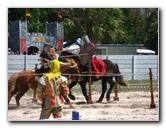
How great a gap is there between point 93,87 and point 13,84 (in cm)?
461

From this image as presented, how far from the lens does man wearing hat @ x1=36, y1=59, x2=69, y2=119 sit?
244 inches

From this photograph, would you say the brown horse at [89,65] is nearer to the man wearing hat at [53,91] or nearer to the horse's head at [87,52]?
the horse's head at [87,52]

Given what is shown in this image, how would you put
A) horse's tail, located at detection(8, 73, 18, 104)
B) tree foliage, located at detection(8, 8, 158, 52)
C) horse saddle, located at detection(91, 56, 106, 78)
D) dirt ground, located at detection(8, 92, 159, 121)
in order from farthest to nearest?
tree foliage, located at detection(8, 8, 158, 52)
horse saddle, located at detection(91, 56, 106, 78)
horse's tail, located at detection(8, 73, 18, 104)
dirt ground, located at detection(8, 92, 159, 121)

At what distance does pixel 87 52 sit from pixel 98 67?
0.47 metres

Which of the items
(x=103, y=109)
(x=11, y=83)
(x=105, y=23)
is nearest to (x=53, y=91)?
(x=11, y=83)

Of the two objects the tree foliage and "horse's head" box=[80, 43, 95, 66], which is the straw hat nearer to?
the tree foliage

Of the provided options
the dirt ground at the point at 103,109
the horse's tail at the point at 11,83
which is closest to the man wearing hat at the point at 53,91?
the dirt ground at the point at 103,109

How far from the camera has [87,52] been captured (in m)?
10.3

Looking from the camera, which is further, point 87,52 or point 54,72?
point 87,52

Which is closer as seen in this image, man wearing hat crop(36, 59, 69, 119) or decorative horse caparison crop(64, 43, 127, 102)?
man wearing hat crop(36, 59, 69, 119)

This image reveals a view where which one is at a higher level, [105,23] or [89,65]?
[105,23]

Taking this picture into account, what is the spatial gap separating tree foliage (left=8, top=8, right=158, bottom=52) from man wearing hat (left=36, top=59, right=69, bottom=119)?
10.6ft

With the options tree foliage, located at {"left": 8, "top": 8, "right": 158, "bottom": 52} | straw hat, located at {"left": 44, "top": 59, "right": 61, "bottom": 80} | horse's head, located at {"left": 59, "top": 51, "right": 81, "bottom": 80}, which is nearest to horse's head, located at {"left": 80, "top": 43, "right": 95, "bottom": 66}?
horse's head, located at {"left": 59, "top": 51, "right": 81, "bottom": 80}

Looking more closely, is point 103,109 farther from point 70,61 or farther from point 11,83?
point 11,83
